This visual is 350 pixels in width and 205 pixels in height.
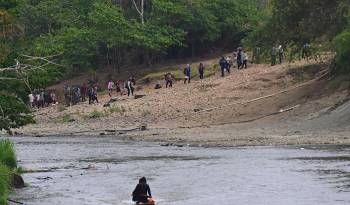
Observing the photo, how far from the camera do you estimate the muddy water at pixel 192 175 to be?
26266mm

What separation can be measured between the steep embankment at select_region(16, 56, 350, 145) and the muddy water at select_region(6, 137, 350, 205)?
171 inches

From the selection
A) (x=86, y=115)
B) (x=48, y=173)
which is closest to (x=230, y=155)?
(x=48, y=173)

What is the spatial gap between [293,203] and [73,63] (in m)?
49.5

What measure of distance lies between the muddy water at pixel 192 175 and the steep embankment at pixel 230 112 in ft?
14.3

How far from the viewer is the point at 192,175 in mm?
31141

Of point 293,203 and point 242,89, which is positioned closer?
point 293,203

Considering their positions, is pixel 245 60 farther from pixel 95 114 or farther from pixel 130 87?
pixel 95 114

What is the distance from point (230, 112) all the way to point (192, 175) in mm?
19802

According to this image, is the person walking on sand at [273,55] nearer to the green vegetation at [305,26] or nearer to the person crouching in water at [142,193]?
the green vegetation at [305,26]

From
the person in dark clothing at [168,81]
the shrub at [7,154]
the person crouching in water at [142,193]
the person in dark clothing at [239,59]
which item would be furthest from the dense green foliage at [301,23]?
the person crouching in water at [142,193]

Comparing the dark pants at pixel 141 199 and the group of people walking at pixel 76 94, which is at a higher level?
A: the group of people walking at pixel 76 94

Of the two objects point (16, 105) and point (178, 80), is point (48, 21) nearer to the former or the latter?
point (178, 80)

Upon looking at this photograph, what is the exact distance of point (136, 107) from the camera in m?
56.8

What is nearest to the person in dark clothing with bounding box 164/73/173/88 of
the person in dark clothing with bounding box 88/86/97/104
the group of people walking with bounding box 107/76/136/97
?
the group of people walking with bounding box 107/76/136/97
